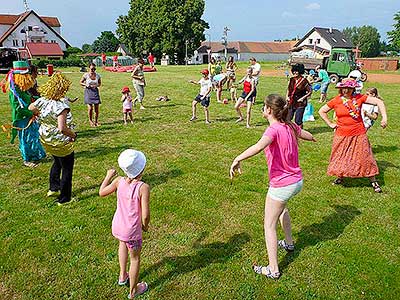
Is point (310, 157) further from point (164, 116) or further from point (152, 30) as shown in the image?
point (152, 30)

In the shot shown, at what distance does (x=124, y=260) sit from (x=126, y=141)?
5736 millimetres

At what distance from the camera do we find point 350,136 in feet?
18.8

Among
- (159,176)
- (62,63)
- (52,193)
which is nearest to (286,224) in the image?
(159,176)

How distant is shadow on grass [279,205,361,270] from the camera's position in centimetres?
411

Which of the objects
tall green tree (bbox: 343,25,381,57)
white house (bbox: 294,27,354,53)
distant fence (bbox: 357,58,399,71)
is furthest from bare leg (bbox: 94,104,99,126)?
tall green tree (bbox: 343,25,381,57)

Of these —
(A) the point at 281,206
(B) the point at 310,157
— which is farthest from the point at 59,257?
(B) the point at 310,157

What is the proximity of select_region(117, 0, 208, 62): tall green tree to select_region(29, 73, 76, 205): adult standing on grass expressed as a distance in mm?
53743

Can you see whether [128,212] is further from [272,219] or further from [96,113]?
[96,113]

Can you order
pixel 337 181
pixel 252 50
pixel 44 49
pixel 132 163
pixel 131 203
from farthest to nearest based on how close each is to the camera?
pixel 252 50 < pixel 44 49 < pixel 337 181 < pixel 131 203 < pixel 132 163

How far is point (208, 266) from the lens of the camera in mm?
3855

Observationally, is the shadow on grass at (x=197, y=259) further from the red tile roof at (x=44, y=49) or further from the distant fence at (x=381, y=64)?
the red tile roof at (x=44, y=49)

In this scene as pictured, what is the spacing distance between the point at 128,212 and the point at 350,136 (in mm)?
4221

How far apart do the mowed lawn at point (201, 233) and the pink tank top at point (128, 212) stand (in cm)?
74

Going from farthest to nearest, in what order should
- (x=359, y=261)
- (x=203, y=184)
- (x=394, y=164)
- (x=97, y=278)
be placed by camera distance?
(x=394, y=164) → (x=203, y=184) → (x=359, y=261) → (x=97, y=278)
